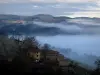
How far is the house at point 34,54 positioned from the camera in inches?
69.4

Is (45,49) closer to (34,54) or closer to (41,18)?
(34,54)

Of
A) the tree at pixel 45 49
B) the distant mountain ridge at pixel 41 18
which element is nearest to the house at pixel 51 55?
the tree at pixel 45 49

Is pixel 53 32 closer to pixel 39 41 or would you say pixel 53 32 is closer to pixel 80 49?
pixel 39 41

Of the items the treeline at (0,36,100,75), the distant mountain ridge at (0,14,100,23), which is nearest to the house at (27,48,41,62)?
the treeline at (0,36,100,75)

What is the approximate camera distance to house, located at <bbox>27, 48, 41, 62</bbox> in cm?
176

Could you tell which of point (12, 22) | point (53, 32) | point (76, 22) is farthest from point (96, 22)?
point (12, 22)

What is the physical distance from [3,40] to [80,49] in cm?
62

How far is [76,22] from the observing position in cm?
179

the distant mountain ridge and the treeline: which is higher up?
the distant mountain ridge

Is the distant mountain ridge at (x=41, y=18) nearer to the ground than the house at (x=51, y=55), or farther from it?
farther from it

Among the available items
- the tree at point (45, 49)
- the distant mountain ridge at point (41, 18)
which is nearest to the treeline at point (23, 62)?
the tree at point (45, 49)

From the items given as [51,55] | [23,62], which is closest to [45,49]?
[51,55]

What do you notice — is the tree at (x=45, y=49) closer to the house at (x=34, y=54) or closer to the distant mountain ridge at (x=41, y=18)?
the house at (x=34, y=54)

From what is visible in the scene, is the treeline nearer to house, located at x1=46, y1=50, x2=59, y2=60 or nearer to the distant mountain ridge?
house, located at x1=46, y1=50, x2=59, y2=60
